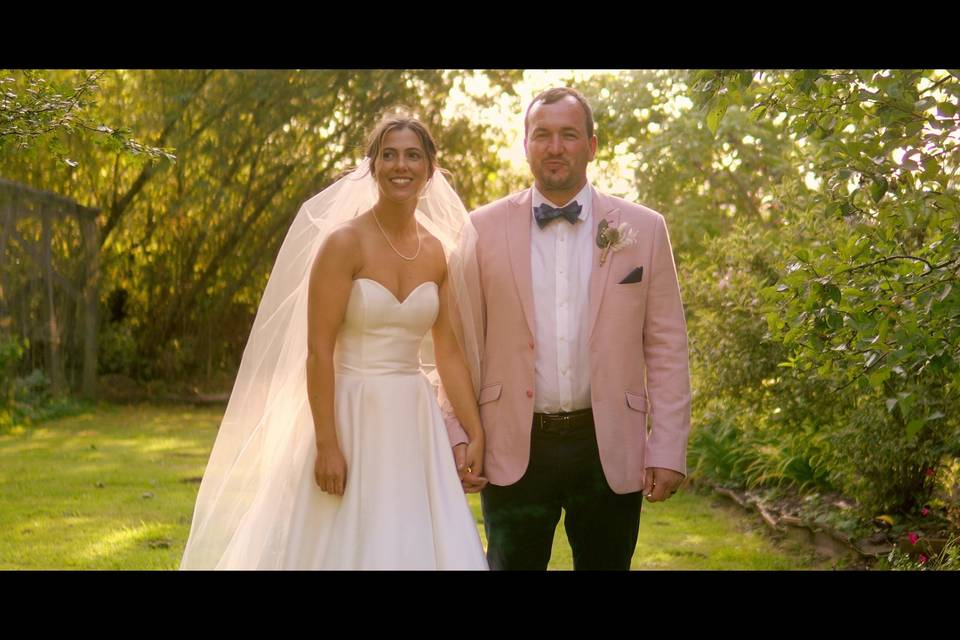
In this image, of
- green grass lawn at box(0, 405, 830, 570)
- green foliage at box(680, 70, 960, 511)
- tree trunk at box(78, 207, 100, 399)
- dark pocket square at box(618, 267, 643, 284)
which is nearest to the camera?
dark pocket square at box(618, 267, 643, 284)

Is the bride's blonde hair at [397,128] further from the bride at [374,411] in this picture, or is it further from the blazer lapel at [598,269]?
the blazer lapel at [598,269]

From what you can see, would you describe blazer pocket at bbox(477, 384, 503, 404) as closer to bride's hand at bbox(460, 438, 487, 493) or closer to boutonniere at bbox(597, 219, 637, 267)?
bride's hand at bbox(460, 438, 487, 493)

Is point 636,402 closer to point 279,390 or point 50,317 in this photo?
point 279,390

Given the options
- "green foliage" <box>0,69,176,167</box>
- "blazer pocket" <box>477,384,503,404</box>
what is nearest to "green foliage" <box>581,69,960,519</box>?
"blazer pocket" <box>477,384,503,404</box>

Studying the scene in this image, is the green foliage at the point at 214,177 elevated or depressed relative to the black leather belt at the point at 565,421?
elevated

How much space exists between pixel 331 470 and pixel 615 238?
3.68 ft

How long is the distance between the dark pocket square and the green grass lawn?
9.91 ft

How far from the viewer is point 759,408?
22.7ft

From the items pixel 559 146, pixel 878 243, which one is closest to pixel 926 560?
pixel 878 243

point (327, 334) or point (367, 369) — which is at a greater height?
point (327, 334)

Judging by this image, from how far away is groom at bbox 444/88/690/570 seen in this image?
3371 millimetres

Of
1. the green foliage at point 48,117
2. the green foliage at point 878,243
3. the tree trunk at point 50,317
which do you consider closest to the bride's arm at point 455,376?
the green foliage at point 878,243

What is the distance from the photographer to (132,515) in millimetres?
7281

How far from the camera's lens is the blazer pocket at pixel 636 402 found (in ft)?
11.2
